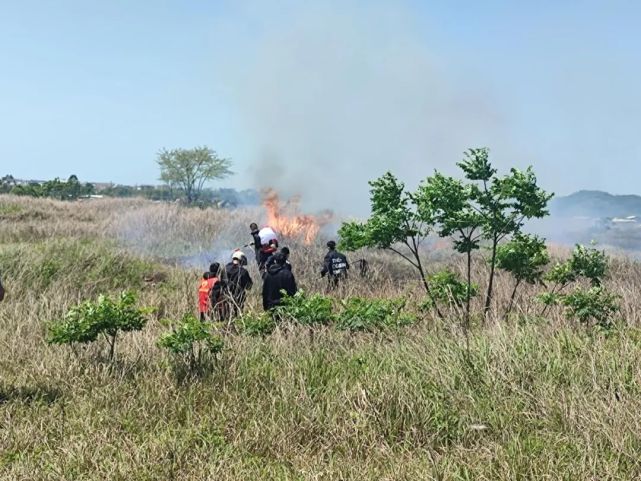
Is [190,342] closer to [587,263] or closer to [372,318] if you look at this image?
[372,318]

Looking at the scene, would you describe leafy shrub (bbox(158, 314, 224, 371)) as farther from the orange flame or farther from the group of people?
the orange flame

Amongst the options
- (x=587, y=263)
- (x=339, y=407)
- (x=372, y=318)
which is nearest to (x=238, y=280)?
(x=372, y=318)

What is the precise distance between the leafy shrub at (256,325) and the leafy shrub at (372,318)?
34.1 inches

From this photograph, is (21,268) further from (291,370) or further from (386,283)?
(291,370)

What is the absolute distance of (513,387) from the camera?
482 cm

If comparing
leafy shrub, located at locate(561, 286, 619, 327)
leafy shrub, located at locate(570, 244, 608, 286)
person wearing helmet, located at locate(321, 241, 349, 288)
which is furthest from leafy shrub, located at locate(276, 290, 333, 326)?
person wearing helmet, located at locate(321, 241, 349, 288)

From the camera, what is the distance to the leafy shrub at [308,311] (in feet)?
24.6

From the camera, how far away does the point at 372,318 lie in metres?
7.43

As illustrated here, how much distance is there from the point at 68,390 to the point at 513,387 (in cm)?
407

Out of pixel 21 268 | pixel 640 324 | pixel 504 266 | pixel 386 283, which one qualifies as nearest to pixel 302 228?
pixel 386 283

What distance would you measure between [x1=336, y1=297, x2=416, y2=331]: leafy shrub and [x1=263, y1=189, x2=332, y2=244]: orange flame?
11.4 m

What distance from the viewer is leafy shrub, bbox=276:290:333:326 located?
296 inches

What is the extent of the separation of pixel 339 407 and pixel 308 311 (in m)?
2.78

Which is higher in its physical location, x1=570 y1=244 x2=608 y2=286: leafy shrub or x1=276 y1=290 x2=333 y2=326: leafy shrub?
x1=570 y1=244 x2=608 y2=286: leafy shrub
